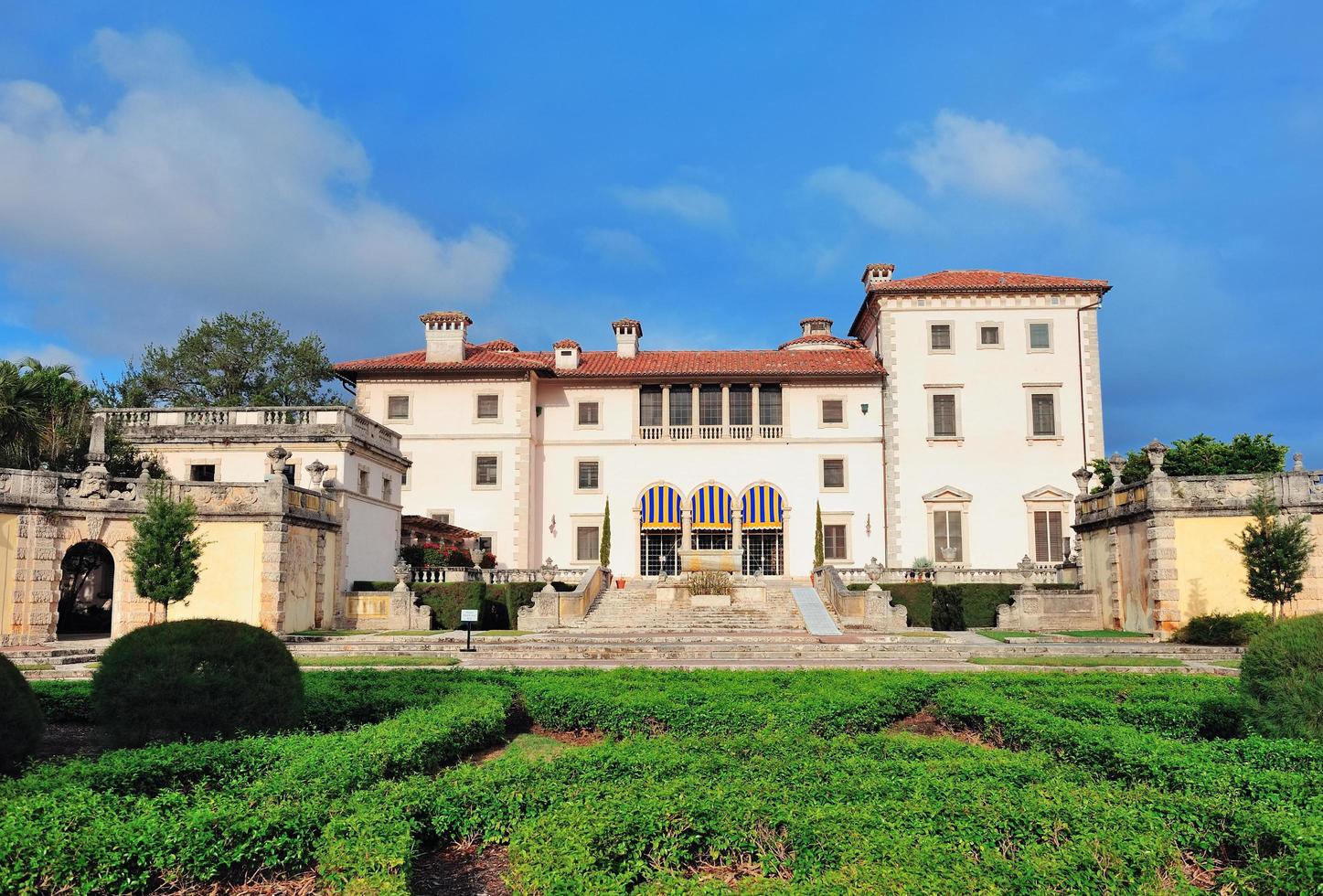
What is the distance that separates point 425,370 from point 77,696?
108ft

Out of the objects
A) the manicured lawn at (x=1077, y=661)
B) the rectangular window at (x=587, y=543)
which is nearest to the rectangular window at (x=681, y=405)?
the rectangular window at (x=587, y=543)

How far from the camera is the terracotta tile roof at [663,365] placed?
145 feet

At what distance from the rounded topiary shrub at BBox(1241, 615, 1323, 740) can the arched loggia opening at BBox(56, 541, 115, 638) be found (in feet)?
94.8

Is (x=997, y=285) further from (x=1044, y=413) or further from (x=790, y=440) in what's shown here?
(x=790, y=440)

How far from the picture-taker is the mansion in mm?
42844

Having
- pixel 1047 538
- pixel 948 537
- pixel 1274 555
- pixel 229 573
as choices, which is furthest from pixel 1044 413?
pixel 229 573

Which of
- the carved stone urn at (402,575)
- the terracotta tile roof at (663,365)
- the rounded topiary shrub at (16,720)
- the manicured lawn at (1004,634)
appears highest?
the terracotta tile roof at (663,365)

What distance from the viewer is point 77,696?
40.8ft

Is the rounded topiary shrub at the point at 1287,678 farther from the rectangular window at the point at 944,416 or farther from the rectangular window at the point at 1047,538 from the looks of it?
the rectangular window at the point at 944,416

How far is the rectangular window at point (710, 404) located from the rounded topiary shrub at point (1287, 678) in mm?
36244

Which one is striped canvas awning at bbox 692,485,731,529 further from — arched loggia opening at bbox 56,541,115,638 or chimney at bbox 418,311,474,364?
arched loggia opening at bbox 56,541,115,638

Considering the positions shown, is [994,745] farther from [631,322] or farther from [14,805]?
[631,322]

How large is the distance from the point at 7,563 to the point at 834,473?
32.2 m

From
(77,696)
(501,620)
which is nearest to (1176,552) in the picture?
(501,620)
